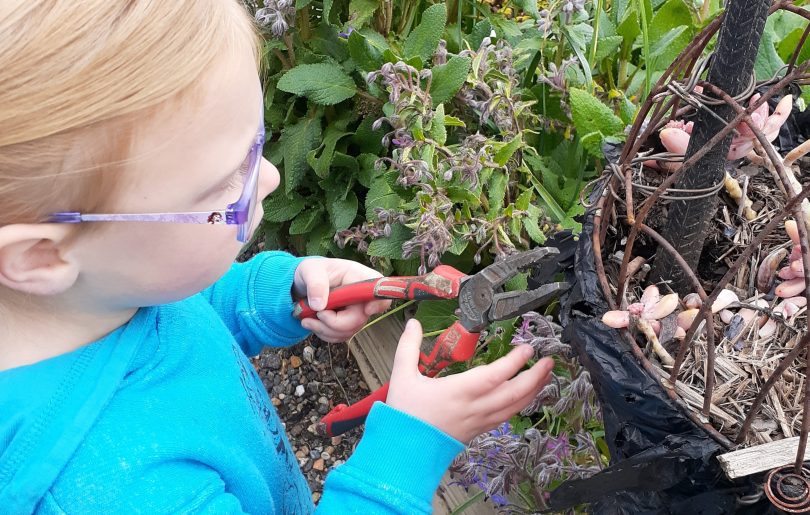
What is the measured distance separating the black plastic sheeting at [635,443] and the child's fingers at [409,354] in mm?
231

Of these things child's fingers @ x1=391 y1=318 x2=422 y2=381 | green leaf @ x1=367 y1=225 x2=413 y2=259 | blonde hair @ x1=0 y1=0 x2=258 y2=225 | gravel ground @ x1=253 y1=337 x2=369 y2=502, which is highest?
blonde hair @ x1=0 y1=0 x2=258 y2=225

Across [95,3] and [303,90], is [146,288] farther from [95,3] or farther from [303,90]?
[303,90]

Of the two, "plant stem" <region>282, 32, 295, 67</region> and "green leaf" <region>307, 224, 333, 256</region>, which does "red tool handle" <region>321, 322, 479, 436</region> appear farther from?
"plant stem" <region>282, 32, 295, 67</region>

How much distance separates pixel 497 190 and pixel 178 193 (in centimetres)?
86

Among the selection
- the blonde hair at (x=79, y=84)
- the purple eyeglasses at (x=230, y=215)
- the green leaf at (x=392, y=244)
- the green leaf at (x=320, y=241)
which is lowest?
the green leaf at (x=320, y=241)

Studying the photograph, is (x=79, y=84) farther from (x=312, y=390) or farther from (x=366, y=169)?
(x=312, y=390)

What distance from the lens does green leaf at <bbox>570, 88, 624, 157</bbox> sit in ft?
5.09

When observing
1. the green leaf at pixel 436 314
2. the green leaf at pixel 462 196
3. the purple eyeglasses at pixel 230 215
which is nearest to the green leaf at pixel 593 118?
the green leaf at pixel 462 196

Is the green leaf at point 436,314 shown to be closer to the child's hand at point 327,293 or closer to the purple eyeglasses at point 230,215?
the child's hand at point 327,293

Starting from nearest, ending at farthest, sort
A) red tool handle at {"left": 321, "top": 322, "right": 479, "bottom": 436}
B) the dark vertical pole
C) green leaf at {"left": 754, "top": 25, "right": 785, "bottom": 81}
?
1. the dark vertical pole
2. red tool handle at {"left": 321, "top": 322, "right": 479, "bottom": 436}
3. green leaf at {"left": 754, "top": 25, "right": 785, "bottom": 81}

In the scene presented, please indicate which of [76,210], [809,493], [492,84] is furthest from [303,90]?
[809,493]

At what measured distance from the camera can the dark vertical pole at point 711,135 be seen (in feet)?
2.82

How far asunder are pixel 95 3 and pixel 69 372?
0.44 metres

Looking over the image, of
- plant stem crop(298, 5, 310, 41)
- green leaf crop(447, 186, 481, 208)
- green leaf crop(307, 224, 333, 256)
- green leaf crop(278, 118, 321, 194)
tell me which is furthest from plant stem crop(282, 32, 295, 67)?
green leaf crop(447, 186, 481, 208)
